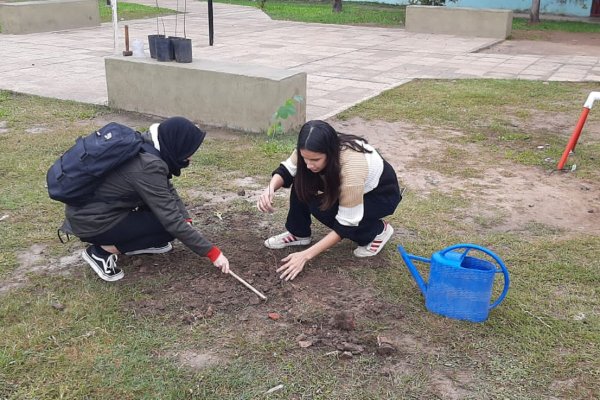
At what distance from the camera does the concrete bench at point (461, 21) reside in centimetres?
1355

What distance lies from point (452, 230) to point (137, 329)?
206cm

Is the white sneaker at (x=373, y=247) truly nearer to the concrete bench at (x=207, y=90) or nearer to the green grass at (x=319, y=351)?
the green grass at (x=319, y=351)

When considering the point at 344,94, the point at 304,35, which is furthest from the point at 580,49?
the point at 344,94

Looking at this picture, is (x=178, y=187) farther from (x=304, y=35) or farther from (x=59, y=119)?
(x=304, y=35)

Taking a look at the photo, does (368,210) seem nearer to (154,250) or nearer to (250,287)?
(250,287)

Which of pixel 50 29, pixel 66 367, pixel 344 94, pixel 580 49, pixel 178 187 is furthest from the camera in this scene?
pixel 50 29

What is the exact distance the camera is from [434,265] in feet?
9.16

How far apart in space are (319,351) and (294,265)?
0.58 meters

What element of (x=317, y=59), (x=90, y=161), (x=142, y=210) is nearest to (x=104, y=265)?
(x=142, y=210)

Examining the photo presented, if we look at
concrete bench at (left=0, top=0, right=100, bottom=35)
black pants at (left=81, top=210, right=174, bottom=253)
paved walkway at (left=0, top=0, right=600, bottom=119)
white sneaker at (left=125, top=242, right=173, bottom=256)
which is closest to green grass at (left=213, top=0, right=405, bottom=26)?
paved walkway at (left=0, top=0, right=600, bottom=119)

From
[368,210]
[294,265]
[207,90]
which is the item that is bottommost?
[294,265]

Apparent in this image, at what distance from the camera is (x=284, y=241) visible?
3.61m

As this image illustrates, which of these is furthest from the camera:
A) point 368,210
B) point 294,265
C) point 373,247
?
point 373,247

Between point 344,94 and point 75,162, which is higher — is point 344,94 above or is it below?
below
